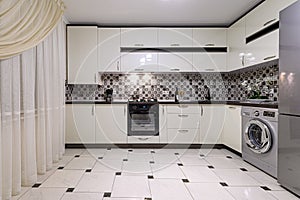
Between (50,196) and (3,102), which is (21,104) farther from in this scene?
(50,196)

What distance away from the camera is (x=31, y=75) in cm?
248

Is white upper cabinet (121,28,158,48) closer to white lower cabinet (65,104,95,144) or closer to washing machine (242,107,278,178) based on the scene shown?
white lower cabinet (65,104,95,144)

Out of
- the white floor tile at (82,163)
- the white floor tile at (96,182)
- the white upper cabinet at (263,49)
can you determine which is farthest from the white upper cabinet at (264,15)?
the white floor tile at (82,163)

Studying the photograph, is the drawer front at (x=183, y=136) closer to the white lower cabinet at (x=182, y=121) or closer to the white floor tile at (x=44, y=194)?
the white lower cabinet at (x=182, y=121)

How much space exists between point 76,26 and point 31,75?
207 cm

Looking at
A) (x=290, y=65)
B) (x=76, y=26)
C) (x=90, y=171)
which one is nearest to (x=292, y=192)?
A: (x=290, y=65)

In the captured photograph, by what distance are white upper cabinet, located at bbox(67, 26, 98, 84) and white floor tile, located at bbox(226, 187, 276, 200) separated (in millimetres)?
2992

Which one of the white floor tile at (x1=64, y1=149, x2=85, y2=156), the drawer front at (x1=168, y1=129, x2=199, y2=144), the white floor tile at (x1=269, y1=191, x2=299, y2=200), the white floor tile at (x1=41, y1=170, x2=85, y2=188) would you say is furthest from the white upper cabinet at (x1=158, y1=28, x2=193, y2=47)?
the white floor tile at (x1=269, y1=191, x2=299, y2=200)

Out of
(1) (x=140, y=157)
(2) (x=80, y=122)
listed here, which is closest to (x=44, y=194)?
(1) (x=140, y=157)

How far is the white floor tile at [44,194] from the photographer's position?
218 centimetres

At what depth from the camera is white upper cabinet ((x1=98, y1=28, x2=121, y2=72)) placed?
4285mm

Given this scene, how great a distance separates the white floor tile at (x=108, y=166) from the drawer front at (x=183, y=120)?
127cm

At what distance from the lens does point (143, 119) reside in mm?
4215

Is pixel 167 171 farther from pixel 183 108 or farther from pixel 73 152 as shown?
pixel 73 152
